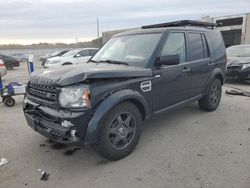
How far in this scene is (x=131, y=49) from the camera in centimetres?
430

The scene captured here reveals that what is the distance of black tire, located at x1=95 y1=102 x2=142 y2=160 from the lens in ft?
10.8

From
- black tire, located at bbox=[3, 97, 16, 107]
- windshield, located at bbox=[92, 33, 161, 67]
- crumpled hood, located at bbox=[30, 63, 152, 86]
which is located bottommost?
black tire, located at bbox=[3, 97, 16, 107]

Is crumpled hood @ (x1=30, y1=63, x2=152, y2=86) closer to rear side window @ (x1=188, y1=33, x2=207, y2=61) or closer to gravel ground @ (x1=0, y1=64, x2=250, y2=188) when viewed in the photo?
gravel ground @ (x1=0, y1=64, x2=250, y2=188)

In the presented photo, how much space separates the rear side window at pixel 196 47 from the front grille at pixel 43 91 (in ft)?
9.34

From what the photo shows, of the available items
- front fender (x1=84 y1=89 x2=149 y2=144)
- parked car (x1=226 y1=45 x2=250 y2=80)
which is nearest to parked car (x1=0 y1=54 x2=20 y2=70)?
parked car (x1=226 y1=45 x2=250 y2=80)

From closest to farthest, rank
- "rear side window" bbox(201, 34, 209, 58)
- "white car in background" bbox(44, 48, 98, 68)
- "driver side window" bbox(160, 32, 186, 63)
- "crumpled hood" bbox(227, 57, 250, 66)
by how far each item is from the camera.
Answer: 1. "driver side window" bbox(160, 32, 186, 63)
2. "rear side window" bbox(201, 34, 209, 58)
3. "crumpled hood" bbox(227, 57, 250, 66)
4. "white car in background" bbox(44, 48, 98, 68)

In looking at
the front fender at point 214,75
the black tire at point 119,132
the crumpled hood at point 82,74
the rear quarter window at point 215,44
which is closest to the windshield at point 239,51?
the rear quarter window at point 215,44

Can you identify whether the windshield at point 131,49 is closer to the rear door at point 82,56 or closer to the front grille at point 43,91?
the front grille at point 43,91

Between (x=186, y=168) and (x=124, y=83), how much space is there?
1466mm

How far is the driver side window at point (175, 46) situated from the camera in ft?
13.7

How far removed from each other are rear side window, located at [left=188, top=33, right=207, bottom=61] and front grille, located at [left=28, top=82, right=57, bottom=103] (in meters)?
2.85

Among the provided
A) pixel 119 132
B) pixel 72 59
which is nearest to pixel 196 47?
pixel 119 132

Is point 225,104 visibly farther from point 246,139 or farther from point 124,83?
point 124,83

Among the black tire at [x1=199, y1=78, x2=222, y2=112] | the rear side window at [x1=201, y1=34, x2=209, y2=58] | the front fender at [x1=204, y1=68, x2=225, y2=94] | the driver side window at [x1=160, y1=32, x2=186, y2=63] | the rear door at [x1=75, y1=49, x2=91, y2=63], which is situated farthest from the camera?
the rear door at [x1=75, y1=49, x2=91, y2=63]
